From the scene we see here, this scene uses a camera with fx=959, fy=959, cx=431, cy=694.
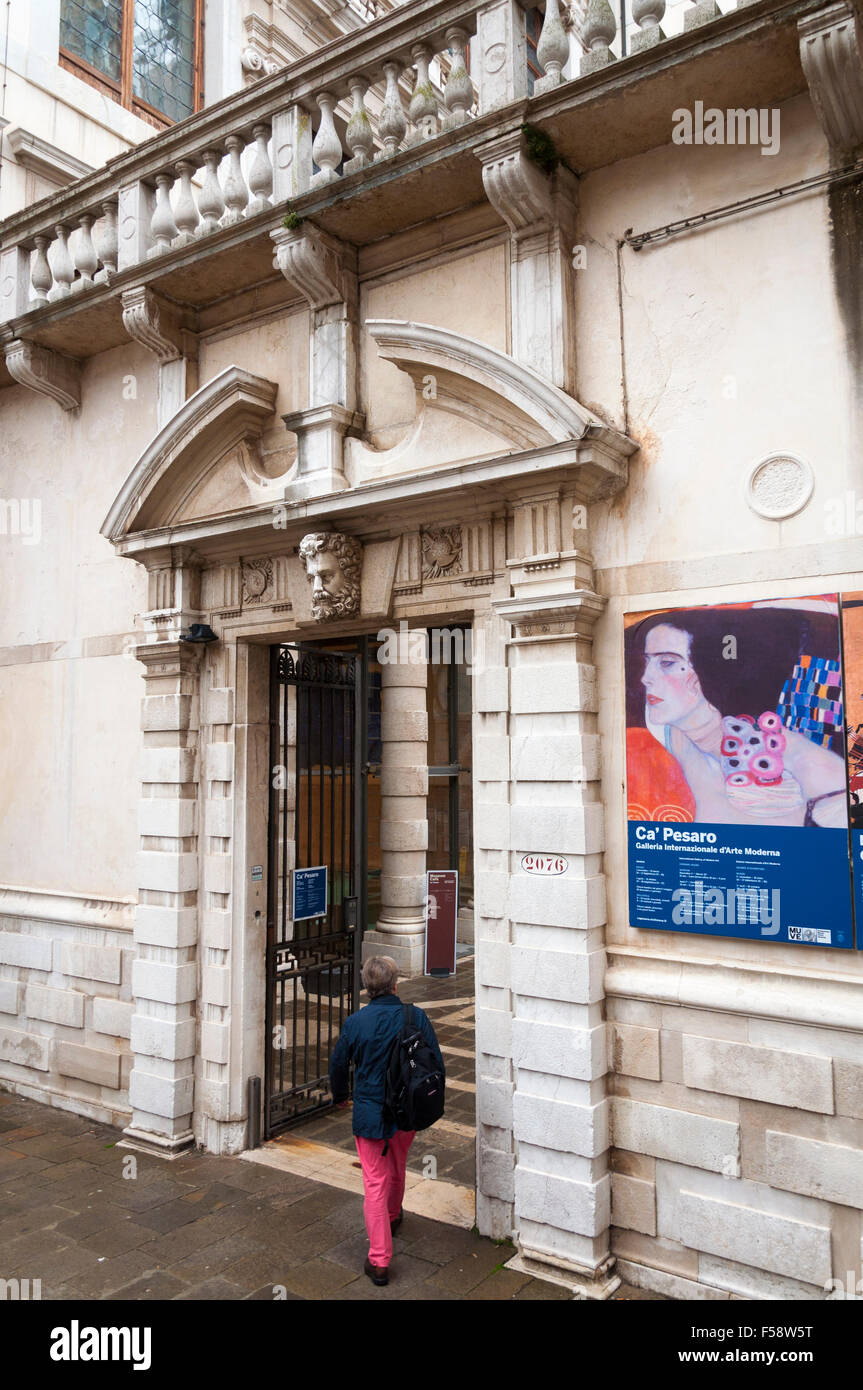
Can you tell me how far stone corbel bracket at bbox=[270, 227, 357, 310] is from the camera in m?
5.71

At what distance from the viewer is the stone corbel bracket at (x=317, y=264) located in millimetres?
5707

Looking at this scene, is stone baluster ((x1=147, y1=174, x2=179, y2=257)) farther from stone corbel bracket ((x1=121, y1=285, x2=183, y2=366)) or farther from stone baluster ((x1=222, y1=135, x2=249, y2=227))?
stone baluster ((x1=222, y1=135, x2=249, y2=227))

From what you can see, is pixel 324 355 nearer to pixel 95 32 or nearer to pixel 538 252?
pixel 538 252

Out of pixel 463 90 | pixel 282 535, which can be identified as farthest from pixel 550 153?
pixel 282 535

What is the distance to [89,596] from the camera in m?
7.40

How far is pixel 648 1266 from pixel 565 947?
4.93 ft

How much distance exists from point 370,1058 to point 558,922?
1120 mm

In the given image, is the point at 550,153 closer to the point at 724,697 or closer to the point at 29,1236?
the point at 724,697

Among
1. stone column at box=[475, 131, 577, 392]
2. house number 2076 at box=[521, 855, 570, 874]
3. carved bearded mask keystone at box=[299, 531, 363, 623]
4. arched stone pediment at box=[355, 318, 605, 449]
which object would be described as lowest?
house number 2076 at box=[521, 855, 570, 874]

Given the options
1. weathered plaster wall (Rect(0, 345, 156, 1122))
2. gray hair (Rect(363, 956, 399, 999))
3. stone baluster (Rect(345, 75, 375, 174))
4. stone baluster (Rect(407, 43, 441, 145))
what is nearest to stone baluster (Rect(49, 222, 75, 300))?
weathered plaster wall (Rect(0, 345, 156, 1122))

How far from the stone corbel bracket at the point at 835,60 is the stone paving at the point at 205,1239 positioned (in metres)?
5.43

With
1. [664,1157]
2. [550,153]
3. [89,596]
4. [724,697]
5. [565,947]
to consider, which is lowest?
[664,1157]

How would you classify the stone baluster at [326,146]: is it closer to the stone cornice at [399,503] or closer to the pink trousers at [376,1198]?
the stone cornice at [399,503]

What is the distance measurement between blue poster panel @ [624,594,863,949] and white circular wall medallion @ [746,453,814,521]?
1.42 ft
